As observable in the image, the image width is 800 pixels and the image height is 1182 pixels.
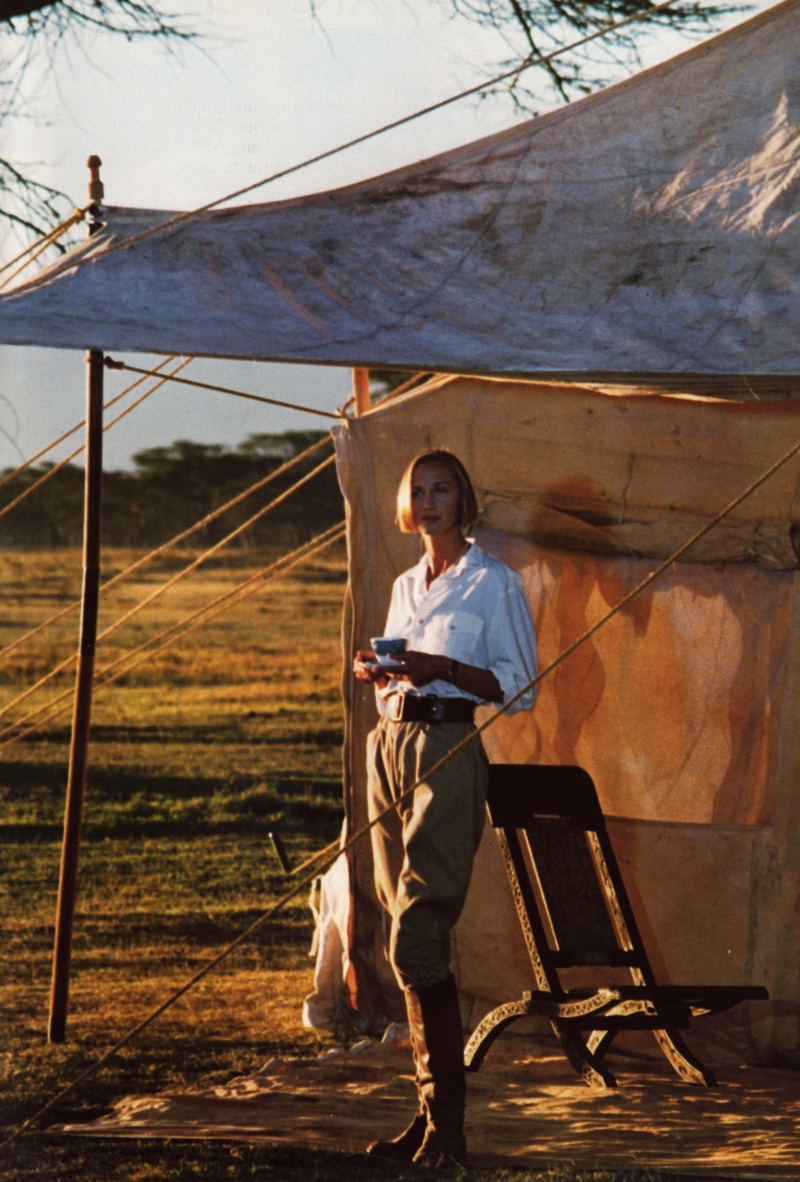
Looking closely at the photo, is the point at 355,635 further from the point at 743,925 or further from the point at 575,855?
the point at 743,925

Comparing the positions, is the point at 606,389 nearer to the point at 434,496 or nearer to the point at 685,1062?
the point at 434,496

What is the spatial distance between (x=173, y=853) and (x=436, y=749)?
681 cm

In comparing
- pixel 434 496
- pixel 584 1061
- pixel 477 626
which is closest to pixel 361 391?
pixel 434 496

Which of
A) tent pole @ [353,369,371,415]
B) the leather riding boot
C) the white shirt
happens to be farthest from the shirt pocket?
tent pole @ [353,369,371,415]

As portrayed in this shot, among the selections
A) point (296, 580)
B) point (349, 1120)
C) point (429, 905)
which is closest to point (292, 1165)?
point (349, 1120)

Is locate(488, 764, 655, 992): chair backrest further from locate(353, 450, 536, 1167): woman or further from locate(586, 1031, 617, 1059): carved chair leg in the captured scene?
locate(353, 450, 536, 1167): woman

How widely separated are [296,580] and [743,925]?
775 inches

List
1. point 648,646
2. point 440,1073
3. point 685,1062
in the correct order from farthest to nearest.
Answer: point 648,646 < point 685,1062 < point 440,1073

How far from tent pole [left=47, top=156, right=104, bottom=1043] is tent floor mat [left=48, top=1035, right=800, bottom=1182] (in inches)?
28.2

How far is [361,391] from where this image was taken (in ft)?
18.6

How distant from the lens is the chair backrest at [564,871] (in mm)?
4684

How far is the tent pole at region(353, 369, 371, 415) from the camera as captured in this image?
18.6 feet

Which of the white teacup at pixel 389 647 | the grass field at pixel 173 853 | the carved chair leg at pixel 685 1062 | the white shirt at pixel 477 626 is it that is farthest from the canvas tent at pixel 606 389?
the grass field at pixel 173 853

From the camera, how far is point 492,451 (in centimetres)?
542
